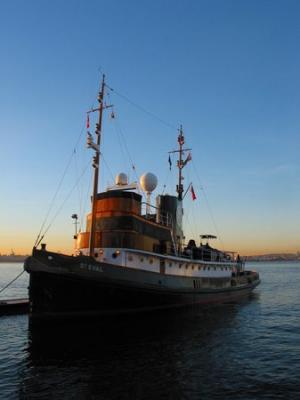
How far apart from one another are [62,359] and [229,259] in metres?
26.5

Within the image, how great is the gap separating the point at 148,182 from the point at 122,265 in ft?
27.2

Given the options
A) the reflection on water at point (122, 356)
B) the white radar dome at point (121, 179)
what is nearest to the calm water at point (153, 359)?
the reflection on water at point (122, 356)

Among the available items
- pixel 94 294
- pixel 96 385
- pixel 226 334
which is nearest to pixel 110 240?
pixel 94 294

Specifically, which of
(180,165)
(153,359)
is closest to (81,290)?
(153,359)

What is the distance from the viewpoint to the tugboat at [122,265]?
21.0m

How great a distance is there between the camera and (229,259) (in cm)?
3981

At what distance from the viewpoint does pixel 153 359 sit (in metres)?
15.9

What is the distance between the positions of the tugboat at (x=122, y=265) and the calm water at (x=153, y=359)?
1168mm

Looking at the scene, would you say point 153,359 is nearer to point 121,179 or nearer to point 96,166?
point 96,166

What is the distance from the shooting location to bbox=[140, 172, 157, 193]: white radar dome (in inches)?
1188

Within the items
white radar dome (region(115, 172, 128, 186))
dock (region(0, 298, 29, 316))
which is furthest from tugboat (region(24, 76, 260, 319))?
dock (region(0, 298, 29, 316))

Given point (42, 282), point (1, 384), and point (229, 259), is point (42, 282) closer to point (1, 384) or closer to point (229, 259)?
point (1, 384)

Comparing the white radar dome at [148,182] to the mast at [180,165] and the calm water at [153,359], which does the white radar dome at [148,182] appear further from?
the calm water at [153,359]

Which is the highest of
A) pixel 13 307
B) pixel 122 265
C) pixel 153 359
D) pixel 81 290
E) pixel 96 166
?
pixel 96 166
